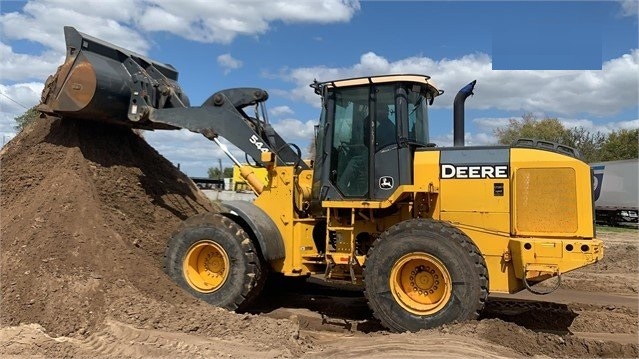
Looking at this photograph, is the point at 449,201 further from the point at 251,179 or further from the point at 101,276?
the point at 101,276

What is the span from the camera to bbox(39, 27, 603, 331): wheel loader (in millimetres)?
5996

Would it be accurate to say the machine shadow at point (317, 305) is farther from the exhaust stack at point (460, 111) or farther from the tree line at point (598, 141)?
the tree line at point (598, 141)

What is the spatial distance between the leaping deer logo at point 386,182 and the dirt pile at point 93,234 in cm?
200

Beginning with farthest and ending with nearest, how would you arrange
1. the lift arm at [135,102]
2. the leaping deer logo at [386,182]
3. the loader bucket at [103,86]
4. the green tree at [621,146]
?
1. the green tree at [621,146]
2. the loader bucket at [103,86]
3. the lift arm at [135,102]
4. the leaping deer logo at [386,182]

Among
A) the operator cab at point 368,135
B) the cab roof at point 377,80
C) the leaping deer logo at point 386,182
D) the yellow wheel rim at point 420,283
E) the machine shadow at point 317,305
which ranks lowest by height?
the machine shadow at point 317,305

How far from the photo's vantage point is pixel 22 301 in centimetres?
603

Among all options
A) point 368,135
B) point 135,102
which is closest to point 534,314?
point 368,135

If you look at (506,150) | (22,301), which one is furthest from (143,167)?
(506,150)

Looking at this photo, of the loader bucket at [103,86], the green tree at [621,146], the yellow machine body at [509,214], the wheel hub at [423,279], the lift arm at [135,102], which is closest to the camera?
the yellow machine body at [509,214]

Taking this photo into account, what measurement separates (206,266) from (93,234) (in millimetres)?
1401

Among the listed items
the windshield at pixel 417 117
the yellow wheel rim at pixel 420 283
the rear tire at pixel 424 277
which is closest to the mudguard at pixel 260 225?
the rear tire at pixel 424 277

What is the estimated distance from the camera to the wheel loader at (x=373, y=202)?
600cm

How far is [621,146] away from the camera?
137 ft

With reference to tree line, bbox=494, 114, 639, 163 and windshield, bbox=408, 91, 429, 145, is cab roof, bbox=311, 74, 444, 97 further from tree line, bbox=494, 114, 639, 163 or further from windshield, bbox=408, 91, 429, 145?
tree line, bbox=494, 114, 639, 163
